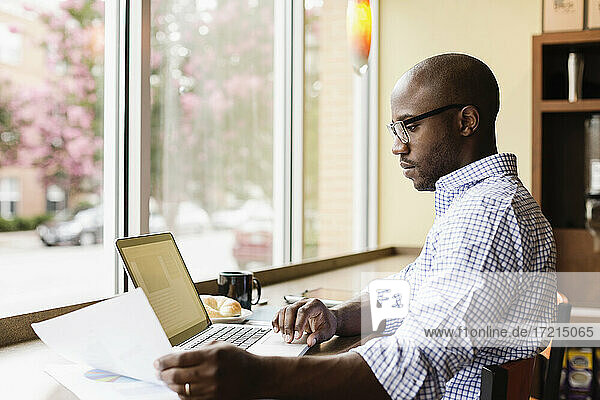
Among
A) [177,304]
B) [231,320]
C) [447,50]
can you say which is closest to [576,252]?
[447,50]

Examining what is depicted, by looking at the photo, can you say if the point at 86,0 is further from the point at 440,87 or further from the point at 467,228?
the point at 467,228

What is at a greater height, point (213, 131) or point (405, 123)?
point (213, 131)

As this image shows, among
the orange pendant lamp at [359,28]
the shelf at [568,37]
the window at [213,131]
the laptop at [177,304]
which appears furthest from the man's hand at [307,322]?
the shelf at [568,37]

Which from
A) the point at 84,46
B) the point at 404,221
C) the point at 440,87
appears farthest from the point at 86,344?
the point at 404,221

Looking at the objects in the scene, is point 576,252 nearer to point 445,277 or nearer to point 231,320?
point 231,320

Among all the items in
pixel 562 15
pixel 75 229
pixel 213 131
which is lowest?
pixel 75 229

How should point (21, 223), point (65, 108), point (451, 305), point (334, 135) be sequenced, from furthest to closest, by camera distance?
point (334, 135), point (65, 108), point (21, 223), point (451, 305)

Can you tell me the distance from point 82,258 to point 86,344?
94 cm

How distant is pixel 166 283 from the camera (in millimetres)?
1502

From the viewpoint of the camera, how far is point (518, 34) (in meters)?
3.88

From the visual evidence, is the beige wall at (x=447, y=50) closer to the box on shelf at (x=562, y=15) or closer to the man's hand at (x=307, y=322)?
the box on shelf at (x=562, y=15)

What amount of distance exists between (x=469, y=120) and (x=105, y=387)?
817mm

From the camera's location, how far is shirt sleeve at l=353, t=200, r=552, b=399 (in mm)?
1009

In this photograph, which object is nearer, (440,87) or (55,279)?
(440,87)
